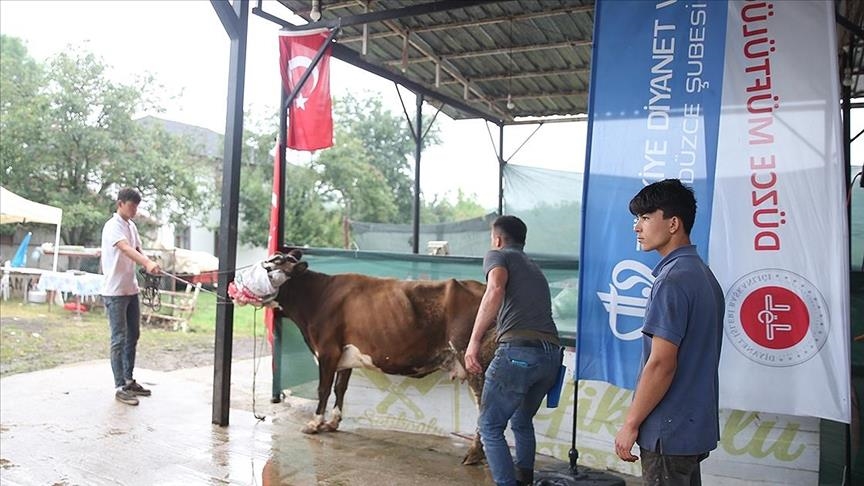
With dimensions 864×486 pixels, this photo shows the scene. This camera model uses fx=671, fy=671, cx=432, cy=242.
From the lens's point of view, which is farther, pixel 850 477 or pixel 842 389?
pixel 850 477

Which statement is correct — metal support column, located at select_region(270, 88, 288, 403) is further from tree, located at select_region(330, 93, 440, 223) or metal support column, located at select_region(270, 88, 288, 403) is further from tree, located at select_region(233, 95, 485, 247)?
tree, located at select_region(330, 93, 440, 223)

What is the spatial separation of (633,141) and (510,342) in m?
1.45

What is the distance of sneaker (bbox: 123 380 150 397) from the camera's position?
6.24m

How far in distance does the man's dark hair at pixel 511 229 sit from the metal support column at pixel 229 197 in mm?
2541

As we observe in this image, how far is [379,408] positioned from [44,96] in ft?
51.7

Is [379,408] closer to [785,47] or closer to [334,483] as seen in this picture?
[334,483]

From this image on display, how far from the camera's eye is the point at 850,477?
3.85 meters

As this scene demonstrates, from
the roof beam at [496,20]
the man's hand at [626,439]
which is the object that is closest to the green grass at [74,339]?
the roof beam at [496,20]

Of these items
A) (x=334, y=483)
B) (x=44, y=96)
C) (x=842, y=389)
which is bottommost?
(x=334, y=483)

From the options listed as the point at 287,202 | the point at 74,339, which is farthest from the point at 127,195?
the point at 287,202

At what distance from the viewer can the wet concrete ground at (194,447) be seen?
432cm

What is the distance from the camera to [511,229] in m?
4.02

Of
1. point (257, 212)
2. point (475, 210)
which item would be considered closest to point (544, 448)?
point (257, 212)

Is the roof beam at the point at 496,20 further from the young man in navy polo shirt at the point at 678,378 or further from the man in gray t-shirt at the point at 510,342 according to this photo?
the young man in navy polo shirt at the point at 678,378
